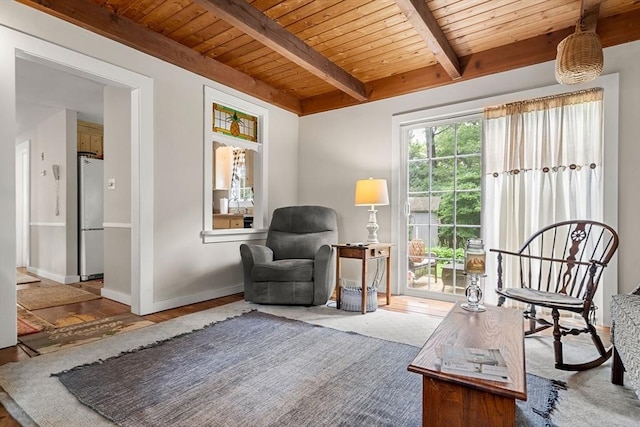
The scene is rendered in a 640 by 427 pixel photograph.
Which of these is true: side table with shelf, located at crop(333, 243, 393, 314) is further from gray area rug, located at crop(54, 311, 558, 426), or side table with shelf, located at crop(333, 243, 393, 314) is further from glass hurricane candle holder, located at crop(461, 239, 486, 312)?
glass hurricane candle holder, located at crop(461, 239, 486, 312)

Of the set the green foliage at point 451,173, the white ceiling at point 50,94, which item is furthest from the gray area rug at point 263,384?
the white ceiling at point 50,94

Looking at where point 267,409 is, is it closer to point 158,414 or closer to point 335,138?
point 158,414

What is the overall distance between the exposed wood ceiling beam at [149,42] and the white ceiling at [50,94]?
879 millimetres

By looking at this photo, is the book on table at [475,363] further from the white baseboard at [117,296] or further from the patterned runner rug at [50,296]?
the patterned runner rug at [50,296]

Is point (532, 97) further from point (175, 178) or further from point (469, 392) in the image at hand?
point (175, 178)

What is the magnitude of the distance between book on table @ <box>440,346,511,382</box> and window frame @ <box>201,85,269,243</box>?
2.93 metres

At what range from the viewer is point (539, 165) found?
3062 millimetres

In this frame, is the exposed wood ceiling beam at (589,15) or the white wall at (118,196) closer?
the exposed wood ceiling beam at (589,15)

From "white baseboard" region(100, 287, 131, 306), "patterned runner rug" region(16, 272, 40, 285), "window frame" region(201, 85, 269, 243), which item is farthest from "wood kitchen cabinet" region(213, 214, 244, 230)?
"patterned runner rug" region(16, 272, 40, 285)

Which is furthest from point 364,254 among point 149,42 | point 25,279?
point 25,279

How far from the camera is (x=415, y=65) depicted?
3688mm

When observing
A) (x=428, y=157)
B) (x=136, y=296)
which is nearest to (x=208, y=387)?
(x=136, y=296)

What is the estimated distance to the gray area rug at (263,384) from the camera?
1.52 meters

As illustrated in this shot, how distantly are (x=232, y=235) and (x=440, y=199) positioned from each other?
2.41 metres
